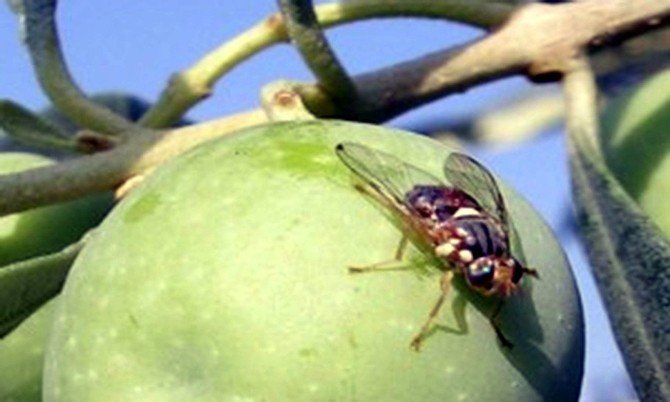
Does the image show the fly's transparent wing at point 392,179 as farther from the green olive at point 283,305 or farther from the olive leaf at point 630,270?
the olive leaf at point 630,270

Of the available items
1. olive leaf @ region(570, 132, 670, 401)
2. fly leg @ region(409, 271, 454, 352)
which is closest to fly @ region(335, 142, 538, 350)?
fly leg @ region(409, 271, 454, 352)

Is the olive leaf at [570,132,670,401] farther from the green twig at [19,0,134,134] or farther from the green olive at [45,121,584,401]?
the green twig at [19,0,134,134]

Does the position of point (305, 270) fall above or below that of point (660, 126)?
above

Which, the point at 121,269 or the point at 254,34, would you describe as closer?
the point at 121,269

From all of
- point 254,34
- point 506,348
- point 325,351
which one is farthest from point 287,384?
point 254,34

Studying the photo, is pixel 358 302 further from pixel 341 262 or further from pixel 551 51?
pixel 551 51

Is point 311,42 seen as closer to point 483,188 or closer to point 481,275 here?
point 483,188
